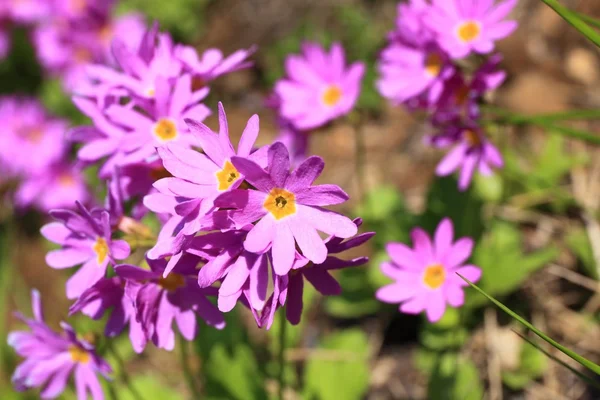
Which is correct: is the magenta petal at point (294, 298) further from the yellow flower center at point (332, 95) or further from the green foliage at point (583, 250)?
the green foliage at point (583, 250)

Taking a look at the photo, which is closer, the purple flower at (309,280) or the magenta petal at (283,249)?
the magenta petal at (283,249)

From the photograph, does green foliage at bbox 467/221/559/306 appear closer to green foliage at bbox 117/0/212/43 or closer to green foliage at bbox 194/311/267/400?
green foliage at bbox 194/311/267/400

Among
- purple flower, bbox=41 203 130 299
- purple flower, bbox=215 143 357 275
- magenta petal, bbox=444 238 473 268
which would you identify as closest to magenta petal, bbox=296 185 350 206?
purple flower, bbox=215 143 357 275

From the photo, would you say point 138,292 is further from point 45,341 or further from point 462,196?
point 462,196

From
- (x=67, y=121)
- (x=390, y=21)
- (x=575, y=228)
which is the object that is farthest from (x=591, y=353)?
(x=67, y=121)

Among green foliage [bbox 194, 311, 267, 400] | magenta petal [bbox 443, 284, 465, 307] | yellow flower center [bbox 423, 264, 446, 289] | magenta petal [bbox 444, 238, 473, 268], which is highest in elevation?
magenta petal [bbox 444, 238, 473, 268]

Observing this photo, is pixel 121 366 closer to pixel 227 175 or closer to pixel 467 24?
pixel 227 175

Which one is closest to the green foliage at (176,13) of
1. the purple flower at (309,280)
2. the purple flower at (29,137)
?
the purple flower at (29,137)
